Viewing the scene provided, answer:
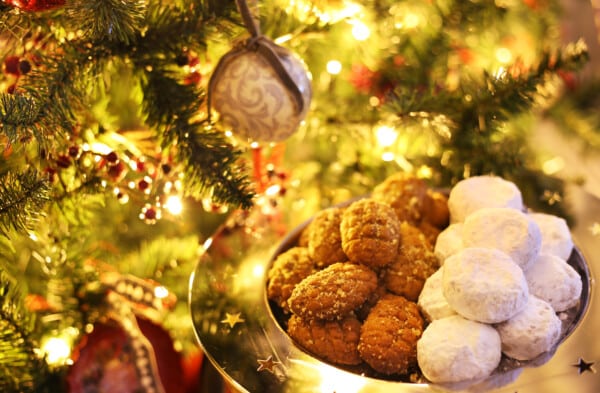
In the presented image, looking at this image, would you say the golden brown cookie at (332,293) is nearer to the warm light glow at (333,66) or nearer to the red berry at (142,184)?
the red berry at (142,184)

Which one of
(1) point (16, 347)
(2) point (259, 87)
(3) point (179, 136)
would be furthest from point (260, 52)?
(1) point (16, 347)

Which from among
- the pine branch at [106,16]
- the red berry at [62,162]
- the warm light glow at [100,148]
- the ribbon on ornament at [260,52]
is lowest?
the warm light glow at [100,148]

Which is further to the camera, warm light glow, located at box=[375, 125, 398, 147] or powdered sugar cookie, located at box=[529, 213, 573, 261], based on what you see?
warm light glow, located at box=[375, 125, 398, 147]

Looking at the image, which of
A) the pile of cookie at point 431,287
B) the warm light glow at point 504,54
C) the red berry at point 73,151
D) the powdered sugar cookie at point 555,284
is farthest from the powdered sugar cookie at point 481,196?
the warm light glow at point 504,54

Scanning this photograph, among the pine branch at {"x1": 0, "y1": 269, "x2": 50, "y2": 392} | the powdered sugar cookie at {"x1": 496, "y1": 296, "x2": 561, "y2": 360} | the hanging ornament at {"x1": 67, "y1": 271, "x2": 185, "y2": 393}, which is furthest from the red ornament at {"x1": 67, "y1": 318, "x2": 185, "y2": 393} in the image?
the powdered sugar cookie at {"x1": 496, "y1": 296, "x2": 561, "y2": 360}

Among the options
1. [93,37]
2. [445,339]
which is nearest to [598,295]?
[445,339]

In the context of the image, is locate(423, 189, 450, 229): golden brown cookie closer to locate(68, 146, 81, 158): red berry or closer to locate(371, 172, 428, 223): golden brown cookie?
locate(371, 172, 428, 223): golden brown cookie

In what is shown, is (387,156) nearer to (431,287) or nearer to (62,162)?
(431,287)

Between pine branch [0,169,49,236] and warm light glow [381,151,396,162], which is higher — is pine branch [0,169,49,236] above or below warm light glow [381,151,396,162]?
above
